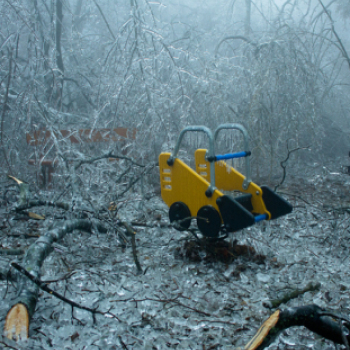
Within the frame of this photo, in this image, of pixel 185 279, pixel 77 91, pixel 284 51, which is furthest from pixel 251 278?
pixel 77 91

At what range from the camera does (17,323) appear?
229cm

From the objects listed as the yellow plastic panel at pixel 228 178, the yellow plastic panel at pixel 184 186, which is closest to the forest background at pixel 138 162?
the yellow plastic panel at pixel 228 178

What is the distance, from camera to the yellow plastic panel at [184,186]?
135 inches

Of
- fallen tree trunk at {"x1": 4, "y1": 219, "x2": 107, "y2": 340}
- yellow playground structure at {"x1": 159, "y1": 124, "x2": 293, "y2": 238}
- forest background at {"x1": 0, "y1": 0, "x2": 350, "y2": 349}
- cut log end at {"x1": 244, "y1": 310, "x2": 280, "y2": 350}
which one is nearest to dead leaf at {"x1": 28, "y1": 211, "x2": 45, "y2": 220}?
forest background at {"x1": 0, "y1": 0, "x2": 350, "y2": 349}

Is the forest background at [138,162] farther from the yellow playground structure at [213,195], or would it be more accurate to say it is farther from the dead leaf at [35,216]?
the yellow playground structure at [213,195]

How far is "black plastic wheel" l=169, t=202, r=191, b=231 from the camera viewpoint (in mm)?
3635

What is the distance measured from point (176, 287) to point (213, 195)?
853mm

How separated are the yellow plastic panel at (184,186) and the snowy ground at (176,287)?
0.42 m

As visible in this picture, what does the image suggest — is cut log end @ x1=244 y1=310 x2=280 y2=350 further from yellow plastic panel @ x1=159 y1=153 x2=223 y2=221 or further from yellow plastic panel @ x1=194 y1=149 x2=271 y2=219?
yellow plastic panel @ x1=194 y1=149 x2=271 y2=219

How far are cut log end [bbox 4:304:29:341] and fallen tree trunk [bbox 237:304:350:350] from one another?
132cm

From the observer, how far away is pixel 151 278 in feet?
10.4

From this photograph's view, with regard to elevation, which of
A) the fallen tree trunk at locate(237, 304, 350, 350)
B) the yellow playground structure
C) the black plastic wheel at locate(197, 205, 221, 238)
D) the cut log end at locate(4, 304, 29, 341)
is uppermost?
the yellow playground structure

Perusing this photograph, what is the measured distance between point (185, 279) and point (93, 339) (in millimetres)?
1023

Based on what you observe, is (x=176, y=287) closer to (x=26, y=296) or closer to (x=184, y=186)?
(x=184, y=186)
